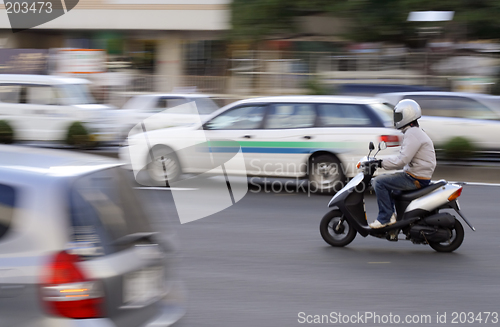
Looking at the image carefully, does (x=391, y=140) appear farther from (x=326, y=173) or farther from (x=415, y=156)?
(x=415, y=156)

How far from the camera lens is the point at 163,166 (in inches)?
452

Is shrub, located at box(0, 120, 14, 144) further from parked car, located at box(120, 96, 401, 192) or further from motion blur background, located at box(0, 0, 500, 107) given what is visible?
motion blur background, located at box(0, 0, 500, 107)

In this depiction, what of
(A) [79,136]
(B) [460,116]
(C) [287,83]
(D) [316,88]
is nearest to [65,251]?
(A) [79,136]

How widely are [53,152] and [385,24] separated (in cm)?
1808

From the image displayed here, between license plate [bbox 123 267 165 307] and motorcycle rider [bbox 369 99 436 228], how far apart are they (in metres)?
3.67

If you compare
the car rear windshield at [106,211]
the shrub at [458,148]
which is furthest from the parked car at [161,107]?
the car rear windshield at [106,211]

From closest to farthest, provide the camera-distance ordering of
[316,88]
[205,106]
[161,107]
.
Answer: [161,107] < [205,106] < [316,88]

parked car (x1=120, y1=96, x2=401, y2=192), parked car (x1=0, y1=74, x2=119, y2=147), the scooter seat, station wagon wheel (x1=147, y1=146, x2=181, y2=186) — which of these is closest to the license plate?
the scooter seat

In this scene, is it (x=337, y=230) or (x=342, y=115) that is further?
(x=342, y=115)

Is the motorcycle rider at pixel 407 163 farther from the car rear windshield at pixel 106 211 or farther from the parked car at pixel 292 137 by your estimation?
the car rear windshield at pixel 106 211

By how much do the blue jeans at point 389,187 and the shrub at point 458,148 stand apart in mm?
6609

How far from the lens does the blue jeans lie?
6836 mm

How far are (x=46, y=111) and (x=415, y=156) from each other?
11.0m

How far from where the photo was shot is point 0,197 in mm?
3002
